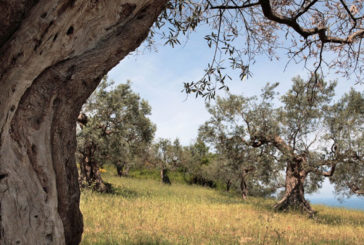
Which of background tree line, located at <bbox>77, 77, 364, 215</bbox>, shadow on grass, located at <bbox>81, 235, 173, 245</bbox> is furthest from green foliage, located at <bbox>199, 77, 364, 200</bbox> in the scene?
shadow on grass, located at <bbox>81, 235, 173, 245</bbox>

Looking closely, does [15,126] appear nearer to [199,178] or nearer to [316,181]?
[316,181]

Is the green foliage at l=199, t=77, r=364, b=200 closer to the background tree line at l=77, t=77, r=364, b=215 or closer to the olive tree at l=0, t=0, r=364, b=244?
the background tree line at l=77, t=77, r=364, b=215

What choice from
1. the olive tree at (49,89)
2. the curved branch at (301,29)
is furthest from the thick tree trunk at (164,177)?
the olive tree at (49,89)

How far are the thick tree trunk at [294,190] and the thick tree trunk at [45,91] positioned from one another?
14.4 metres

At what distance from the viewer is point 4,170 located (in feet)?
10.0

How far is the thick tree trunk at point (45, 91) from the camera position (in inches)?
121

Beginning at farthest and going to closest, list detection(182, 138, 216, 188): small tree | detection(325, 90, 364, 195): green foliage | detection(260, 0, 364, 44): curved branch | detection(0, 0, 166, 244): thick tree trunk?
detection(182, 138, 216, 188): small tree
detection(325, 90, 364, 195): green foliage
detection(260, 0, 364, 44): curved branch
detection(0, 0, 166, 244): thick tree trunk

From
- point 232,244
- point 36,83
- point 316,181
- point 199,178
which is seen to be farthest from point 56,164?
point 199,178

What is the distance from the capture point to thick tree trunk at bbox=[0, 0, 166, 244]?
10.1 feet

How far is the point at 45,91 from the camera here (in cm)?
330

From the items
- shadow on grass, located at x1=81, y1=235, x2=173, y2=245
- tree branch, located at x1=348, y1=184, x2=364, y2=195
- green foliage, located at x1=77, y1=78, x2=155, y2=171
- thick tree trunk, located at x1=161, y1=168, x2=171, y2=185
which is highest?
green foliage, located at x1=77, y1=78, x2=155, y2=171

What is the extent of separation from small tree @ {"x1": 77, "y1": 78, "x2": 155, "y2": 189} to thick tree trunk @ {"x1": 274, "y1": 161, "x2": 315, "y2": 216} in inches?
363

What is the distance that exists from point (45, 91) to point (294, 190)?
51.5 feet

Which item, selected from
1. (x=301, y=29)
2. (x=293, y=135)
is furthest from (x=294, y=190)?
(x=301, y=29)
